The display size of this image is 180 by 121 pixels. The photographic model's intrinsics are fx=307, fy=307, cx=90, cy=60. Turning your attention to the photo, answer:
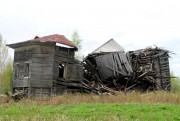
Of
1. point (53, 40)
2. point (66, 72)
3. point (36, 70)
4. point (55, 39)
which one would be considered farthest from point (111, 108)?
point (55, 39)

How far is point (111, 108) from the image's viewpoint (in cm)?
1593

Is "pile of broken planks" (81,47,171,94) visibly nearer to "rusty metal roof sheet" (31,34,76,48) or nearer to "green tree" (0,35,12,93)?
"rusty metal roof sheet" (31,34,76,48)

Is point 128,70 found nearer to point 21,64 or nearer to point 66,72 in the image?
point 66,72

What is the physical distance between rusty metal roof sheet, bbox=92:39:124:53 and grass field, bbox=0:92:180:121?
14.5m

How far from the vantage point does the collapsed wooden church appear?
93.9 feet

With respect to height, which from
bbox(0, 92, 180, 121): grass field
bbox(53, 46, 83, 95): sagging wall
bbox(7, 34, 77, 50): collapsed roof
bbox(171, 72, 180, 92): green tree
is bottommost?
bbox(0, 92, 180, 121): grass field

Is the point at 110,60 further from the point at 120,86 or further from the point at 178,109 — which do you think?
the point at 178,109

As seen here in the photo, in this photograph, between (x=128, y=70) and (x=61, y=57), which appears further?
(x=128, y=70)

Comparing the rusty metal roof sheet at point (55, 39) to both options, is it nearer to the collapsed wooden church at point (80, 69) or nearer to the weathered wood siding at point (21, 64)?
the collapsed wooden church at point (80, 69)

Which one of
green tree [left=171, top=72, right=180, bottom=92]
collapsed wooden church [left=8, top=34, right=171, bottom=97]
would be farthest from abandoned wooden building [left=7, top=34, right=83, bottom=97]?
green tree [left=171, top=72, right=180, bottom=92]

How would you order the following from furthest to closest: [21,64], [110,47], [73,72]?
[110,47] → [73,72] → [21,64]

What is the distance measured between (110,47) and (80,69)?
25.9ft

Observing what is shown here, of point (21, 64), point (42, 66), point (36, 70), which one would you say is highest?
point (21, 64)

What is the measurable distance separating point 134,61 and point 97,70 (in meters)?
4.28
